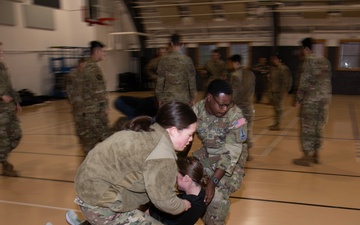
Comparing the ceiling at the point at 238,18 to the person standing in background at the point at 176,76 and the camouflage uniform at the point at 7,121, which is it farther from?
the camouflage uniform at the point at 7,121

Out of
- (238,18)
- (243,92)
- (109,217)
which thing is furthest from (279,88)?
(238,18)

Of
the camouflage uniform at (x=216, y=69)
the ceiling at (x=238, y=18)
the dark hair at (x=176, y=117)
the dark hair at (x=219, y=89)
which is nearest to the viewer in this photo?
the dark hair at (x=176, y=117)

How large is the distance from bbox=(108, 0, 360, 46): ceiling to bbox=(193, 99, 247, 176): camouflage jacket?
29.8 ft

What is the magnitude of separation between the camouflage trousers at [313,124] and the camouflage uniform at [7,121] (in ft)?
12.3

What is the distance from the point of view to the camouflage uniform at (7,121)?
4.03 m

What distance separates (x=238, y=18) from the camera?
1190 centimetres

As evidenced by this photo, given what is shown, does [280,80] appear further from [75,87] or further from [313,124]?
[75,87]

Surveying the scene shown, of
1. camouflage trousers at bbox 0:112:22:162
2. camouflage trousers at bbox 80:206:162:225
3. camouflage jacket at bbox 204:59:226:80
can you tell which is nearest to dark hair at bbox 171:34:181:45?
camouflage trousers at bbox 0:112:22:162

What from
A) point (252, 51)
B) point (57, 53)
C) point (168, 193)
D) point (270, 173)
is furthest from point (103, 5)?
point (168, 193)

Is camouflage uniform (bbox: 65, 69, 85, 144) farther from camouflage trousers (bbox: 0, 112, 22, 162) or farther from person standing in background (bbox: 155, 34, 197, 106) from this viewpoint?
person standing in background (bbox: 155, 34, 197, 106)

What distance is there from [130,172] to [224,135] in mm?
1106

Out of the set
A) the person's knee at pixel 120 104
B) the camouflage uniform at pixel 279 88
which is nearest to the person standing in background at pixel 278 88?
the camouflage uniform at pixel 279 88

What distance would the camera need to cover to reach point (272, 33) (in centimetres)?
1218

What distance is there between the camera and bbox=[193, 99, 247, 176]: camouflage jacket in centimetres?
232
